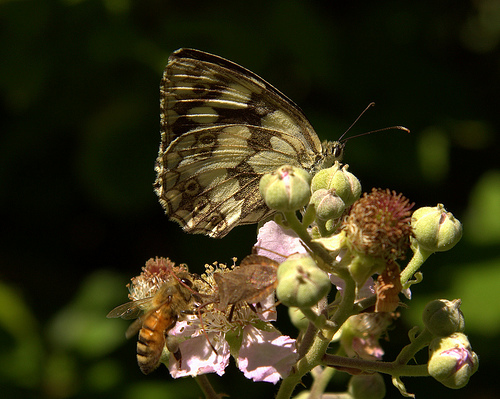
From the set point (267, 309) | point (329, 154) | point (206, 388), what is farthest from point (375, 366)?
point (329, 154)

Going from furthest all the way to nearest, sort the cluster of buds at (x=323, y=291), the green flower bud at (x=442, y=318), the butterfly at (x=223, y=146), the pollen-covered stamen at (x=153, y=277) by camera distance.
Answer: the butterfly at (x=223, y=146) < the pollen-covered stamen at (x=153, y=277) < the green flower bud at (x=442, y=318) < the cluster of buds at (x=323, y=291)

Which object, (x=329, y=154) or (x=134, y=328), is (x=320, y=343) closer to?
(x=134, y=328)

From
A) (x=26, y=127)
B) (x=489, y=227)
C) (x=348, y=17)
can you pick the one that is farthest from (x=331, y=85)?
(x=26, y=127)

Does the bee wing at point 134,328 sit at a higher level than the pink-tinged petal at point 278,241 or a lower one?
lower

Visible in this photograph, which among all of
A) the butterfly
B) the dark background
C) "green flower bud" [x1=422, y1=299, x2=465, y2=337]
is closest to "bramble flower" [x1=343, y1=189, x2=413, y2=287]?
"green flower bud" [x1=422, y1=299, x2=465, y2=337]

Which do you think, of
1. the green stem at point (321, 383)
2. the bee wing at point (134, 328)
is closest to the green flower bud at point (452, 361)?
the green stem at point (321, 383)

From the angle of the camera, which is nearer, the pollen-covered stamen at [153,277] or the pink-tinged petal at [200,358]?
the pink-tinged petal at [200,358]

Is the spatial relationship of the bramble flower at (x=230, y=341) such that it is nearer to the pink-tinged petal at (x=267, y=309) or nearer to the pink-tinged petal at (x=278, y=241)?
the pink-tinged petal at (x=267, y=309)

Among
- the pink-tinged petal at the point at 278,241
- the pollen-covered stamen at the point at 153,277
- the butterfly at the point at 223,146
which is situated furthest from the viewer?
the butterfly at the point at 223,146

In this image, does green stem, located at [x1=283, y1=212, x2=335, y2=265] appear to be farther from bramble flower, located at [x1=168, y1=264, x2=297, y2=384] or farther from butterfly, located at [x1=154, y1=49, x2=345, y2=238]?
butterfly, located at [x1=154, y1=49, x2=345, y2=238]
